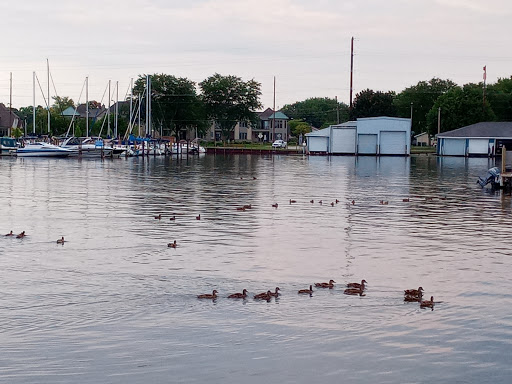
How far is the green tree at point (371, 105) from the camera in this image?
165m

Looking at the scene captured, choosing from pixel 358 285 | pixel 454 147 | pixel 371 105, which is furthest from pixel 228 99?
pixel 358 285

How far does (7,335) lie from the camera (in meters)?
15.5

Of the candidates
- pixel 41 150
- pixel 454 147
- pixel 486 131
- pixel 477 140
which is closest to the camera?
pixel 41 150

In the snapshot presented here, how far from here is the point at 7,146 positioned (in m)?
122

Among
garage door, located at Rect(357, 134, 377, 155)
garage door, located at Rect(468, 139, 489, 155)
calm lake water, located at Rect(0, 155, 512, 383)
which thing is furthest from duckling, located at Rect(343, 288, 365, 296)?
garage door, located at Rect(357, 134, 377, 155)

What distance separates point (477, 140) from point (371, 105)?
1409 inches

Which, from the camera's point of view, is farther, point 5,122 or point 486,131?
point 5,122

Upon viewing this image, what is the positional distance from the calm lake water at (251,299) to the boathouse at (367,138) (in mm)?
96058

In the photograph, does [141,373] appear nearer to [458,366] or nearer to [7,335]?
[7,335]

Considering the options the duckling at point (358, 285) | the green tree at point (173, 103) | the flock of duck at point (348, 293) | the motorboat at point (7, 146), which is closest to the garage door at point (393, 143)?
the green tree at point (173, 103)

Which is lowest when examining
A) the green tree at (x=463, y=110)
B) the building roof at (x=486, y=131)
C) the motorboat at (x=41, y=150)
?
the motorboat at (x=41, y=150)

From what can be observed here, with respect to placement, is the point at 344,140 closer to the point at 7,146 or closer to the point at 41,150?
the point at 41,150

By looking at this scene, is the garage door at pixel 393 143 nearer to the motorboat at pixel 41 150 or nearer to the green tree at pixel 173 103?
the motorboat at pixel 41 150

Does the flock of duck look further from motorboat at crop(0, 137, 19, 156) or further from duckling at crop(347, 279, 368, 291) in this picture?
motorboat at crop(0, 137, 19, 156)
